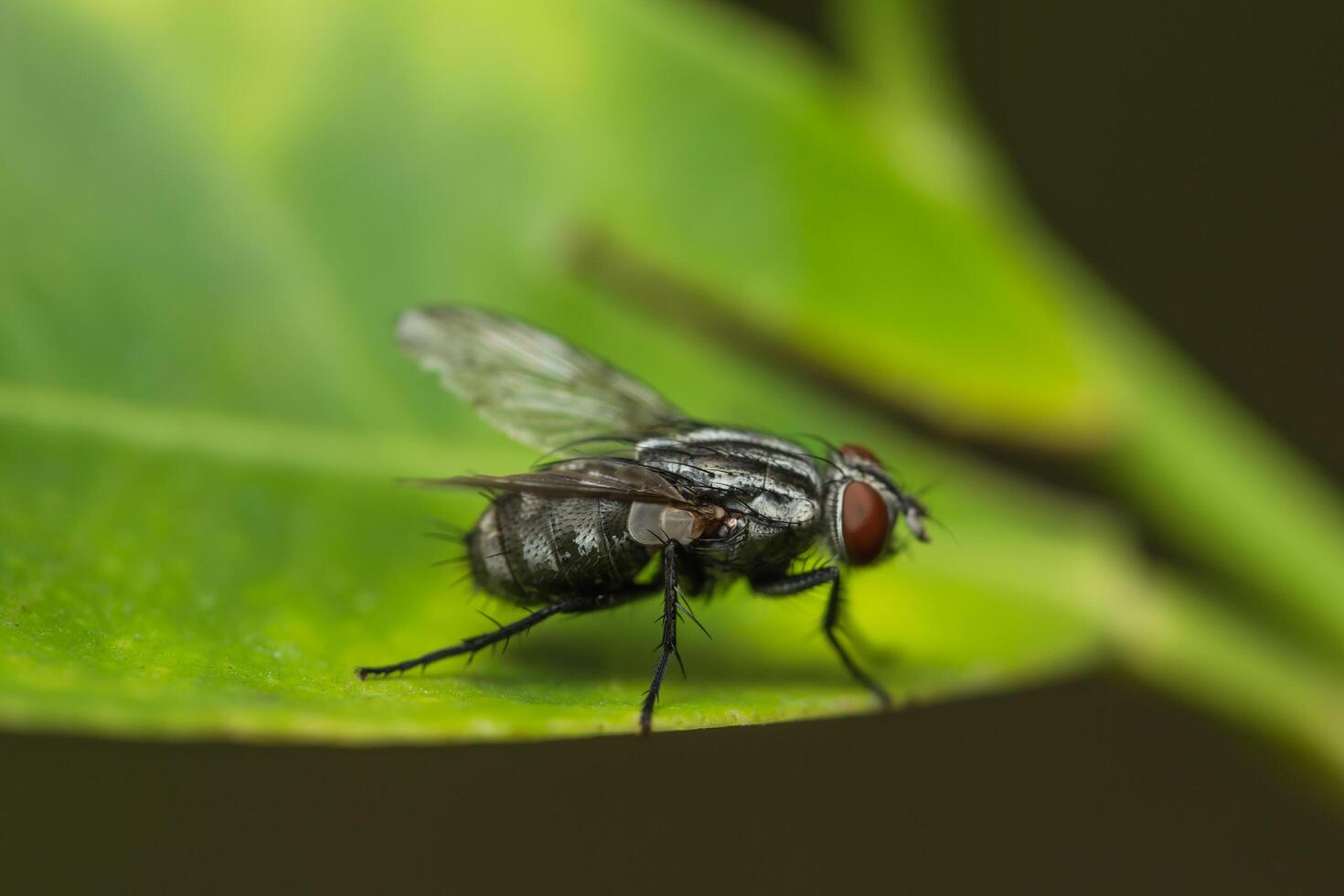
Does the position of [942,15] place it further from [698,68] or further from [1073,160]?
[698,68]

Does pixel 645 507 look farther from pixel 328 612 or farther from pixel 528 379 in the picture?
pixel 328 612

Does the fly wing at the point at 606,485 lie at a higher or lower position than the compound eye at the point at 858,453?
lower

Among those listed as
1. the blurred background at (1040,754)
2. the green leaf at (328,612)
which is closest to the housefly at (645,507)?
the green leaf at (328,612)

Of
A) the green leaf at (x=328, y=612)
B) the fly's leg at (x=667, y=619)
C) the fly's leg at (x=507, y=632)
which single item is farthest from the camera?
the fly's leg at (x=667, y=619)

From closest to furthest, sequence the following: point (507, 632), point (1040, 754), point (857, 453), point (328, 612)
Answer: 1. point (328, 612)
2. point (507, 632)
3. point (857, 453)
4. point (1040, 754)

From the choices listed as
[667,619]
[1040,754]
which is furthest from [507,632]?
[1040,754]

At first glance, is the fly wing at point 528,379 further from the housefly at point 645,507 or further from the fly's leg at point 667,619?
the fly's leg at point 667,619

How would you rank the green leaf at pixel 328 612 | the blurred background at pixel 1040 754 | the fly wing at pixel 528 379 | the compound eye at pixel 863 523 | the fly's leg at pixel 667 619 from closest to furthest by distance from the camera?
the green leaf at pixel 328 612
the fly's leg at pixel 667 619
the compound eye at pixel 863 523
the fly wing at pixel 528 379
the blurred background at pixel 1040 754

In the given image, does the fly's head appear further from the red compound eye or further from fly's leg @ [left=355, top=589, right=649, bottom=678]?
fly's leg @ [left=355, top=589, right=649, bottom=678]

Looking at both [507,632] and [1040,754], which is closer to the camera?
[507,632]

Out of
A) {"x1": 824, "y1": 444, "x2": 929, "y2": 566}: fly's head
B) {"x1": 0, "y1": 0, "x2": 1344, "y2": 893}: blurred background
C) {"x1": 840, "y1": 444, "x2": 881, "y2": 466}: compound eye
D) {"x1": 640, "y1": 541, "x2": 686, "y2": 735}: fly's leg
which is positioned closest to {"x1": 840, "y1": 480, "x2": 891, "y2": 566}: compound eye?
{"x1": 824, "y1": 444, "x2": 929, "y2": 566}: fly's head
